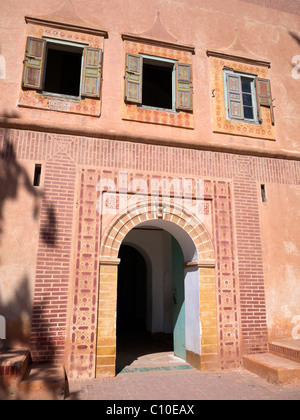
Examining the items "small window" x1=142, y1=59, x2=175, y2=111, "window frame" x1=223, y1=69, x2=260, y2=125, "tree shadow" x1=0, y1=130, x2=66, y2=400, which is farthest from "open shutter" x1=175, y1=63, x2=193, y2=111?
"tree shadow" x1=0, y1=130, x2=66, y2=400

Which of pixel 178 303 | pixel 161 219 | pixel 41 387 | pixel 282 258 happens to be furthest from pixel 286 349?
pixel 41 387

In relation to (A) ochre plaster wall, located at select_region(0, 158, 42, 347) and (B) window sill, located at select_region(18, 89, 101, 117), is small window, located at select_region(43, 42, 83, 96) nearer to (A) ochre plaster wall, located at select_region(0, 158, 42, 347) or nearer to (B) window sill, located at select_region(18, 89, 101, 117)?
(B) window sill, located at select_region(18, 89, 101, 117)

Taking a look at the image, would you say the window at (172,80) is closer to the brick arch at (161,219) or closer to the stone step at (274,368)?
the brick arch at (161,219)

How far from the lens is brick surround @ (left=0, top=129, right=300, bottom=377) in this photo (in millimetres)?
4930

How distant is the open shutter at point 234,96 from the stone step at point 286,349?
14.6 ft

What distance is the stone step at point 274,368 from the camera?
15.1 feet

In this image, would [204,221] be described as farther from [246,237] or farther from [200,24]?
[200,24]

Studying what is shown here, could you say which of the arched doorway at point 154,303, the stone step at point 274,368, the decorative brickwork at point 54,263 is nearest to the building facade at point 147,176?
the decorative brickwork at point 54,263

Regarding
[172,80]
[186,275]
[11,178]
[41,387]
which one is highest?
[172,80]

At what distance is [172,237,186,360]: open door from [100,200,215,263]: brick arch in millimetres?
870

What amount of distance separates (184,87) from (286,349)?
5.27 m

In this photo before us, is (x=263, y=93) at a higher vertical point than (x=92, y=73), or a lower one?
higher

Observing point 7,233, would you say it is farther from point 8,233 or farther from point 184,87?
point 184,87

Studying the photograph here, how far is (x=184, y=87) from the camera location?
257 inches
